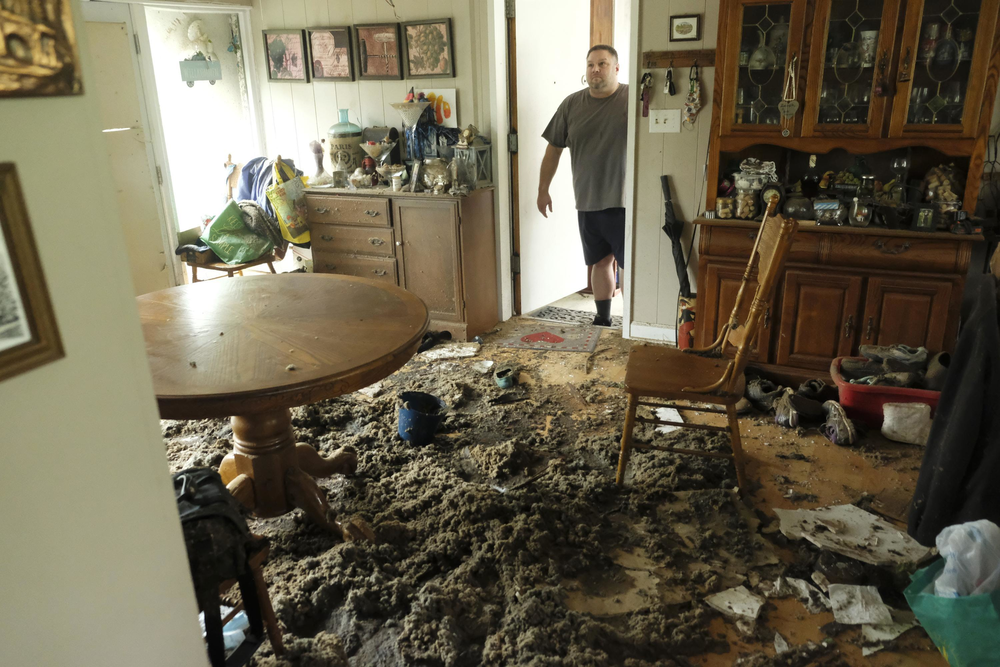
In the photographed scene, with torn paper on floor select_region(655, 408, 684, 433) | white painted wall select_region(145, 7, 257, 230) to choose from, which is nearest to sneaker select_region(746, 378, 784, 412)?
torn paper on floor select_region(655, 408, 684, 433)

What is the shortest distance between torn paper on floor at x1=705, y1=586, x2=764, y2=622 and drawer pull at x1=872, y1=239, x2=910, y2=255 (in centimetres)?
183

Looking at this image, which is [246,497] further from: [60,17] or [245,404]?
[60,17]

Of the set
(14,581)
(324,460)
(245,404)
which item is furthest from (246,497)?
(14,581)

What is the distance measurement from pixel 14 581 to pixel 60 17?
71 cm

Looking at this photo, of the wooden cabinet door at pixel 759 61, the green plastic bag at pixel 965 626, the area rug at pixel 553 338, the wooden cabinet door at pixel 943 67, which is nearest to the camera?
the green plastic bag at pixel 965 626

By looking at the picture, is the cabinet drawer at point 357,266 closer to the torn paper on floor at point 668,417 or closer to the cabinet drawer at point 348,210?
the cabinet drawer at point 348,210

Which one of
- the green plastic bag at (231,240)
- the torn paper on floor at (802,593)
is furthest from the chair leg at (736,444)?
the green plastic bag at (231,240)

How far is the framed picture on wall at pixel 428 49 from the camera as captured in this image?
4.20 metres

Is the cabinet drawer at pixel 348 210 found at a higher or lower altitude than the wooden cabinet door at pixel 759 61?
lower

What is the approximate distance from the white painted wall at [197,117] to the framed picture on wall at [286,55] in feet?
0.71

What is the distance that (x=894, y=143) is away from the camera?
10.4 ft

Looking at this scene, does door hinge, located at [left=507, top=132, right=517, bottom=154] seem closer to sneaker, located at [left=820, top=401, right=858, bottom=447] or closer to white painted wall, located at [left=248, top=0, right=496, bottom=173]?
white painted wall, located at [left=248, top=0, right=496, bottom=173]

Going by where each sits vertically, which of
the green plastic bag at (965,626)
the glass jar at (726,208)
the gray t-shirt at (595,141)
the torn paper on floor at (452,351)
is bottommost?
the torn paper on floor at (452,351)

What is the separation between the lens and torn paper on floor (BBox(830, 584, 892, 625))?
201 centimetres
